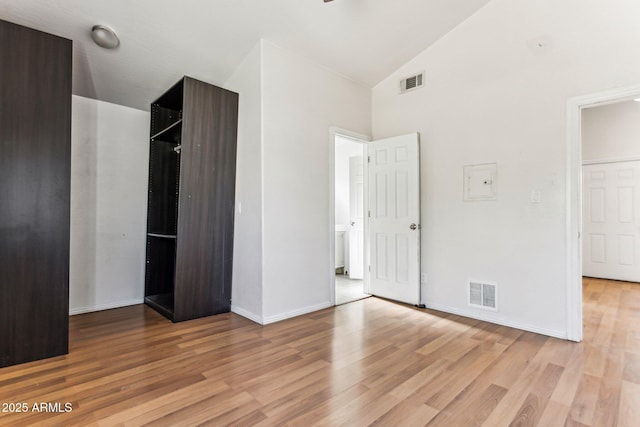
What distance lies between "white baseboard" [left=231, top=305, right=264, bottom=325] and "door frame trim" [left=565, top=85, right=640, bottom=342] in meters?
2.88

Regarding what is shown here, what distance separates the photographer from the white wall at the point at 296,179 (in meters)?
3.40

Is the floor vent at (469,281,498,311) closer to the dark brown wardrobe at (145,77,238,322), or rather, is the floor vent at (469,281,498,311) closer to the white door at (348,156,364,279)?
the white door at (348,156,364,279)

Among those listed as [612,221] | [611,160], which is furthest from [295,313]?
[611,160]

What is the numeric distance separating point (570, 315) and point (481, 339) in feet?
2.67

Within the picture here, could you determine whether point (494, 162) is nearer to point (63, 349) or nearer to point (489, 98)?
point (489, 98)

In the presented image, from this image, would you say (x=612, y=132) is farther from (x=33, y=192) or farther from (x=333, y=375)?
(x=33, y=192)

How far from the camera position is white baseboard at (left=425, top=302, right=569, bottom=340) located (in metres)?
3.00

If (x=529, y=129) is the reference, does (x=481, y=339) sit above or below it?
below

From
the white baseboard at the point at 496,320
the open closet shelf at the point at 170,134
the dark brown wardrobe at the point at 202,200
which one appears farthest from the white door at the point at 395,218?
the open closet shelf at the point at 170,134

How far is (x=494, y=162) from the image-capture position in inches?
134

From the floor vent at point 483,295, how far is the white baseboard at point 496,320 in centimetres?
9

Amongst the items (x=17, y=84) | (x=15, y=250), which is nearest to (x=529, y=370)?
(x=15, y=250)

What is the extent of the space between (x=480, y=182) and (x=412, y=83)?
1.51 m

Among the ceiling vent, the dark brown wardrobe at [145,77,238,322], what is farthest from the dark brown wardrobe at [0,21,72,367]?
the ceiling vent
